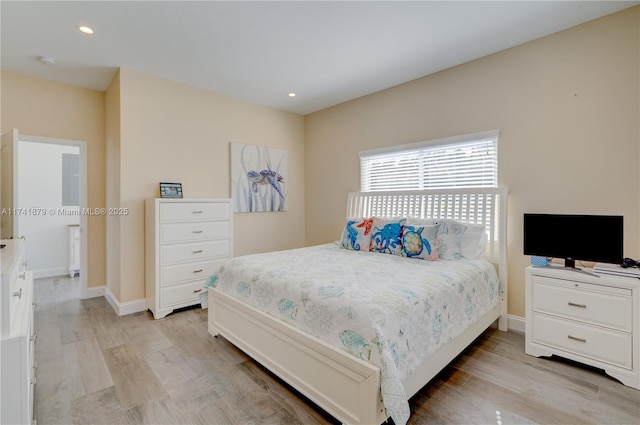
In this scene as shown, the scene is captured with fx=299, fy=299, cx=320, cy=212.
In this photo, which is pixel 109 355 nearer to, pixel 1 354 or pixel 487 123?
pixel 1 354

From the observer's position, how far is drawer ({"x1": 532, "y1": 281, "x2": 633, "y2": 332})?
1.97 m

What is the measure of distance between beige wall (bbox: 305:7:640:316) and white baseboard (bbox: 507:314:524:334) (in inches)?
2.3

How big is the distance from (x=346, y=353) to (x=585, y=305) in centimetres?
185

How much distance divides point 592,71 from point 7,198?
16.3ft

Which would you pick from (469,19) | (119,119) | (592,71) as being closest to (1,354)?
(119,119)

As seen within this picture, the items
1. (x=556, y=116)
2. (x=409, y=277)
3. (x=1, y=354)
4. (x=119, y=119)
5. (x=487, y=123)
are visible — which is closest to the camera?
(x=1, y=354)

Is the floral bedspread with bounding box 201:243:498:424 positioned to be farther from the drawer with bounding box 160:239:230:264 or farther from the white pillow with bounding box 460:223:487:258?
the drawer with bounding box 160:239:230:264

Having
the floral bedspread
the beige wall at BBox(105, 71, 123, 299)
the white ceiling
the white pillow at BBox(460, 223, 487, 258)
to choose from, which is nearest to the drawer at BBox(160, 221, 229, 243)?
the beige wall at BBox(105, 71, 123, 299)

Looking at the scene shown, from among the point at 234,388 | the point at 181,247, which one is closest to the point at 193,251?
the point at 181,247

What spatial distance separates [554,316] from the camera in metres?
2.26

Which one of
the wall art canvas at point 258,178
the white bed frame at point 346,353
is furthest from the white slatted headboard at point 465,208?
the wall art canvas at point 258,178

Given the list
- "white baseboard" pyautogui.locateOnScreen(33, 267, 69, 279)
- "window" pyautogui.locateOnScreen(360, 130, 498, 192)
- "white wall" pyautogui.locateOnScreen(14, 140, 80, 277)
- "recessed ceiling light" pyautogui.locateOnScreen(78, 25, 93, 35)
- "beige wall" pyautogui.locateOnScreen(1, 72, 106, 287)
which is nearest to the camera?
"recessed ceiling light" pyautogui.locateOnScreen(78, 25, 93, 35)

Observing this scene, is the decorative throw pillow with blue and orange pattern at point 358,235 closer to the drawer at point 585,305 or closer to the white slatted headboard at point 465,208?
the white slatted headboard at point 465,208

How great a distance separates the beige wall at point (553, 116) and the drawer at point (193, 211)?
2377mm
